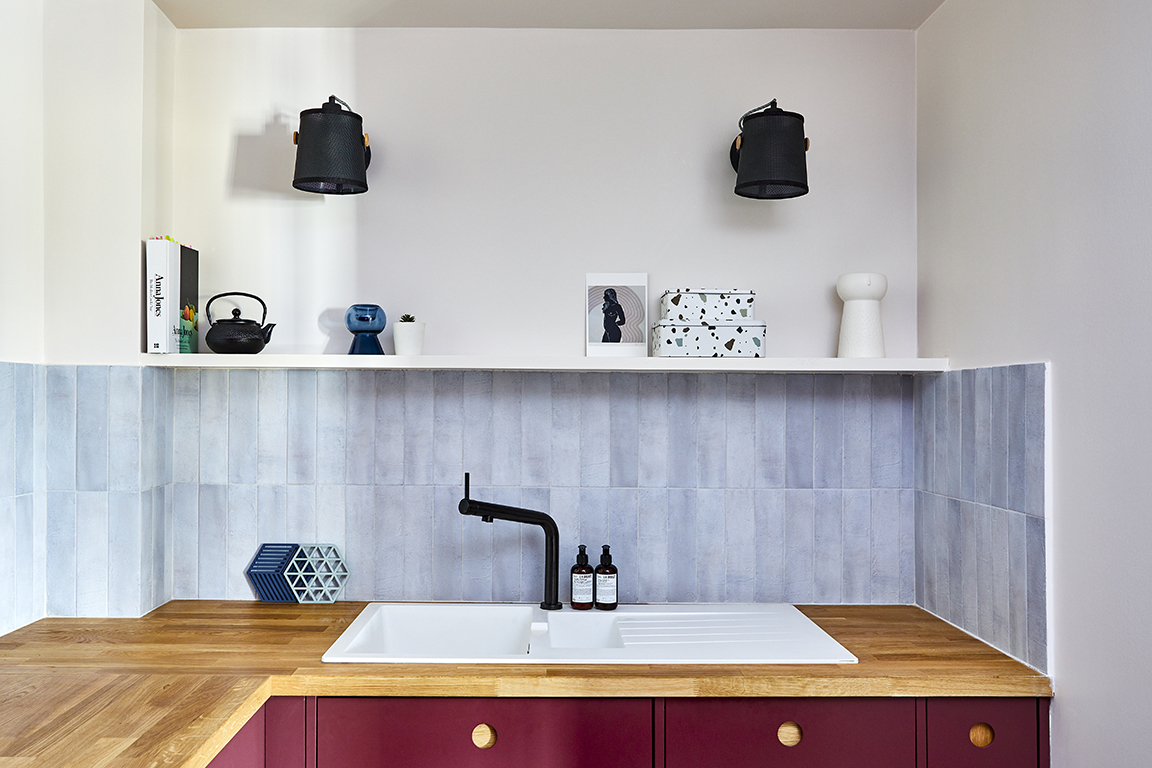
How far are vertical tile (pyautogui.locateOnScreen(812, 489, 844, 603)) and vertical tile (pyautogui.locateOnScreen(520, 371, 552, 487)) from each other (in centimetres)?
74

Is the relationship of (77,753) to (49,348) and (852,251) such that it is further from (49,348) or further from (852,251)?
(852,251)

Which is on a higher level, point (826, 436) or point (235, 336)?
point (235, 336)

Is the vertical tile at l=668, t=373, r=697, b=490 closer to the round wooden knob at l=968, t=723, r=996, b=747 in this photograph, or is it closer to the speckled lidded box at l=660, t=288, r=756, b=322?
the speckled lidded box at l=660, t=288, r=756, b=322

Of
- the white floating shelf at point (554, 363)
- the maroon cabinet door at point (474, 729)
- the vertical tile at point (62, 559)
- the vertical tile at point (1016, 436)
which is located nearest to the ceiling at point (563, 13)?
the white floating shelf at point (554, 363)

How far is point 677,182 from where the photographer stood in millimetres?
2168

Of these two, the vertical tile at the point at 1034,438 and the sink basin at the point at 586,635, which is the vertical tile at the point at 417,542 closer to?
the sink basin at the point at 586,635

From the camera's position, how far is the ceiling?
2021mm

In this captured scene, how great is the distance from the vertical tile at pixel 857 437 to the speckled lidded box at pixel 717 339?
0.35 metres

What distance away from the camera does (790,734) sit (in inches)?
63.3

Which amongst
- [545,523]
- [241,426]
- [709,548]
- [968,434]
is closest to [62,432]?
[241,426]

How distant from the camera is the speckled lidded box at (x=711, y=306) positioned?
201 cm

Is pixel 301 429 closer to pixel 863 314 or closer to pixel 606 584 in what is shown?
pixel 606 584

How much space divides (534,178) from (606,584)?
111 cm

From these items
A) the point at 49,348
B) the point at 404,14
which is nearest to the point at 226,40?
the point at 404,14
